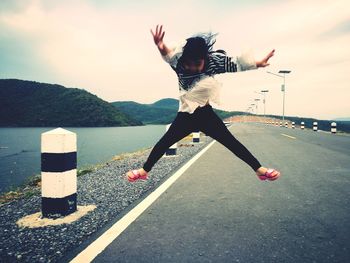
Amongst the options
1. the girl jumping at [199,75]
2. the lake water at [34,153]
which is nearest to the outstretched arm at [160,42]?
the girl jumping at [199,75]

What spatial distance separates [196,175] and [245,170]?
1270 mm

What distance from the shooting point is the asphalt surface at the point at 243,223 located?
305 centimetres

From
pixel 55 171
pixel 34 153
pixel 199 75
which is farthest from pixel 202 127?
pixel 34 153

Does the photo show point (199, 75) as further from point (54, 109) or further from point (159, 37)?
point (54, 109)

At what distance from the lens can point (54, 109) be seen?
14675 cm

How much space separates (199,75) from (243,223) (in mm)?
1761

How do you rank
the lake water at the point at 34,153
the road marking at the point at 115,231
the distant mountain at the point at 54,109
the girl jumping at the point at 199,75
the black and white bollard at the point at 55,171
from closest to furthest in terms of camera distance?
the road marking at the point at 115,231
the girl jumping at the point at 199,75
the black and white bollard at the point at 55,171
the lake water at the point at 34,153
the distant mountain at the point at 54,109

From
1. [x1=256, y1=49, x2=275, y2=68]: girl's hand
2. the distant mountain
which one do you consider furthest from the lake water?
the distant mountain

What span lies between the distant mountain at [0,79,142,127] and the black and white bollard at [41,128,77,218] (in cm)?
13273

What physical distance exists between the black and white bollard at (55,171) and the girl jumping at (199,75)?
4.58 ft

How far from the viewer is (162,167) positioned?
861cm

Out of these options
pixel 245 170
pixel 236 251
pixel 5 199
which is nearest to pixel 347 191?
pixel 245 170

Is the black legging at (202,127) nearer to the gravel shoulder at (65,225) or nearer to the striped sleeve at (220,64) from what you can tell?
the striped sleeve at (220,64)

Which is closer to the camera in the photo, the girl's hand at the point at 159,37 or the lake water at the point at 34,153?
the girl's hand at the point at 159,37
